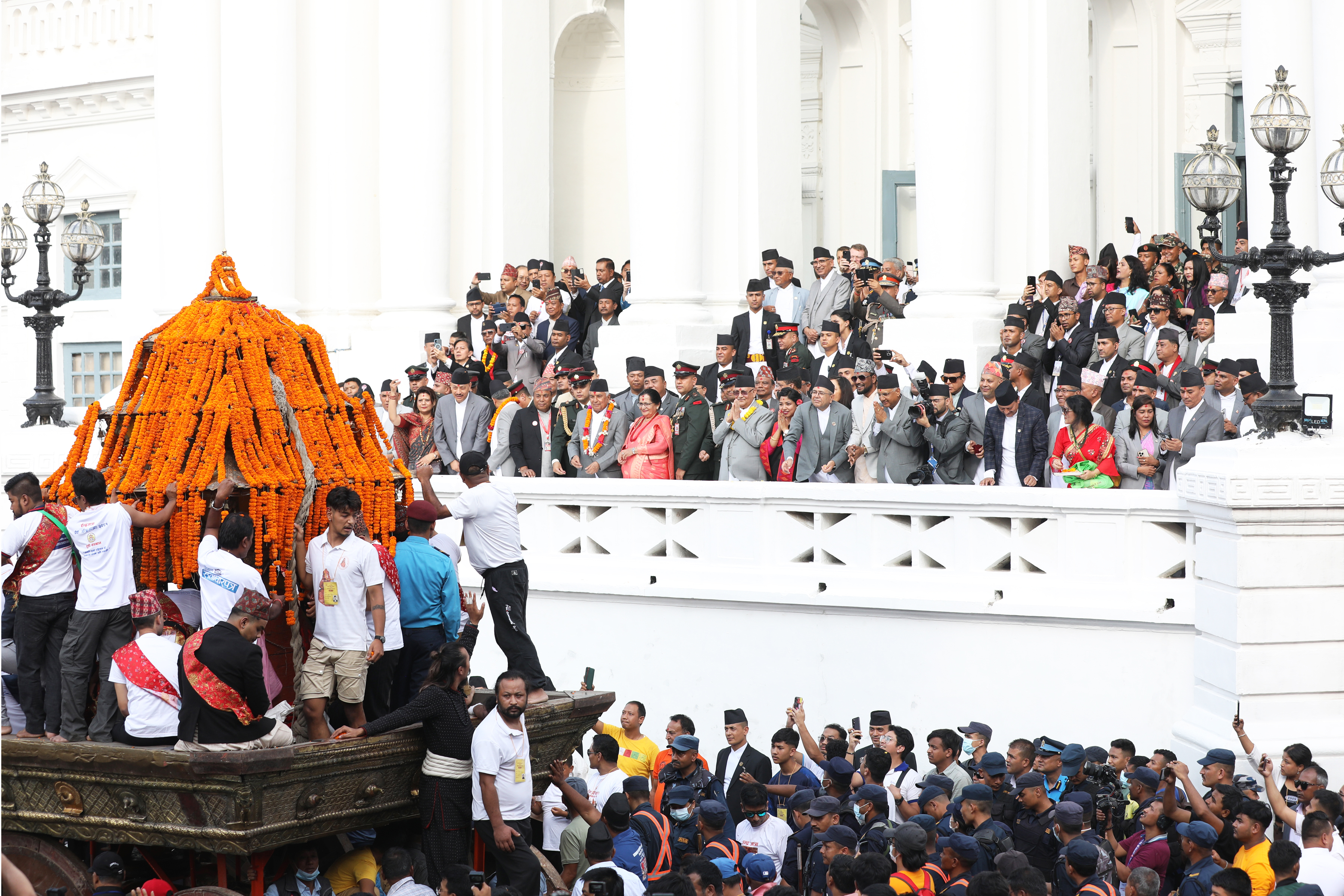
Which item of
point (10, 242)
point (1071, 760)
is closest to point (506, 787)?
point (1071, 760)

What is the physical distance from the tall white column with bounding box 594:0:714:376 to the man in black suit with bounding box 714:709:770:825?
8351 millimetres

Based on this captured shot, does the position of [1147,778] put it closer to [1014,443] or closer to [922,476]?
[1014,443]

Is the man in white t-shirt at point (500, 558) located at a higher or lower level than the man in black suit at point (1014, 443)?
lower

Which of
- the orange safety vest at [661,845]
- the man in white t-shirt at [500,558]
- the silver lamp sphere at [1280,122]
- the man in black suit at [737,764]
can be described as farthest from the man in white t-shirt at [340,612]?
the silver lamp sphere at [1280,122]

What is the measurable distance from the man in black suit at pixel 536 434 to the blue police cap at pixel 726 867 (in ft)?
24.5

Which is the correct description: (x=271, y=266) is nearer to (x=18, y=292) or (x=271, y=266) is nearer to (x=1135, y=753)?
(x=18, y=292)

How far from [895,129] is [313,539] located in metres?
16.5

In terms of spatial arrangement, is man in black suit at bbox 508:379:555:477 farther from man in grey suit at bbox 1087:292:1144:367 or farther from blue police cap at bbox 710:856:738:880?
blue police cap at bbox 710:856:738:880

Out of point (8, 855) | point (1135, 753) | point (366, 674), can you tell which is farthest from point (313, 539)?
point (1135, 753)

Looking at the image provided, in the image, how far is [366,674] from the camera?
12.2 meters

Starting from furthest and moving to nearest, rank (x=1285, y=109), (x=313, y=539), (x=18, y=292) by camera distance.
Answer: (x=18, y=292) → (x=1285, y=109) → (x=313, y=539)

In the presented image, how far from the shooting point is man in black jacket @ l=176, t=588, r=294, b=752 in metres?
11.0

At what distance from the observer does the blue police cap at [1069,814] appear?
34.8 ft

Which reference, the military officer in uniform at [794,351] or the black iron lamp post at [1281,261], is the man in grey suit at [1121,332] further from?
the black iron lamp post at [1281,261]
